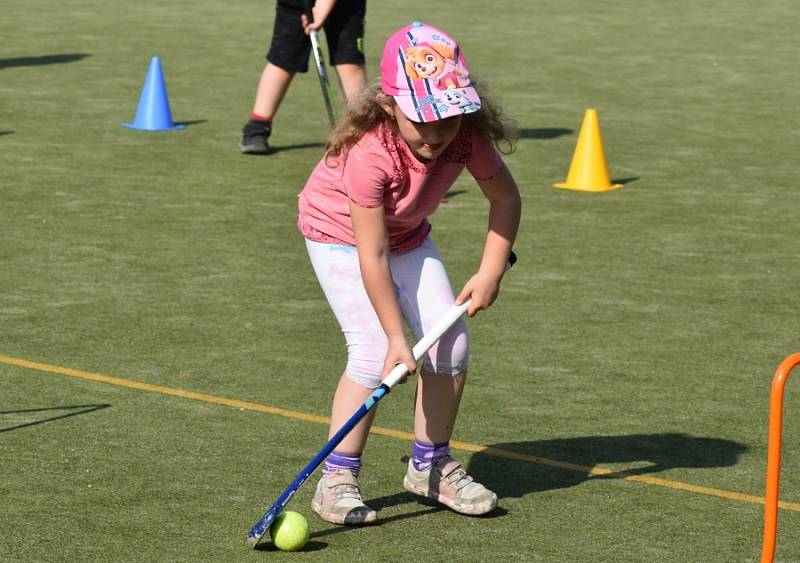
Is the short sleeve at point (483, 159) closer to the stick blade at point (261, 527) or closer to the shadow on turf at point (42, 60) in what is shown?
the stick blade at point (261, 527)

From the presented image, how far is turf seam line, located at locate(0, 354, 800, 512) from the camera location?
4766 mm

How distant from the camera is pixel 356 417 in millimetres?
4273

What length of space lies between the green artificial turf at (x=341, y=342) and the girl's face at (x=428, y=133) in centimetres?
110

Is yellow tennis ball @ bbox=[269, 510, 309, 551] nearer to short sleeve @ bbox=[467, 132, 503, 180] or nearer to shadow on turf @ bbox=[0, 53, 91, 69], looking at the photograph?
short sleeve @ bbox=[467, 132, 503, 180]

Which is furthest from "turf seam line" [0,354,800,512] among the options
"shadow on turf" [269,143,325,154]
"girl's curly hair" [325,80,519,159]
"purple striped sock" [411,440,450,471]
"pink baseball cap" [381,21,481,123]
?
"shadow on turf" [269,143,325,154]

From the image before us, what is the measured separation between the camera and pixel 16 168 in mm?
9492

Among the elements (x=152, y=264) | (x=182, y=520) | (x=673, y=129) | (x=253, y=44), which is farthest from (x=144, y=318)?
(x=253, y=44)

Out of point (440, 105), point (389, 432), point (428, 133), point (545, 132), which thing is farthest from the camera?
point (545, 132)

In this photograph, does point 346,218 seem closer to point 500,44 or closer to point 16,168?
point 16,168

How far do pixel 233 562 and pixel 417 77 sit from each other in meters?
1.38

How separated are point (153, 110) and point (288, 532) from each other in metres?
7.40

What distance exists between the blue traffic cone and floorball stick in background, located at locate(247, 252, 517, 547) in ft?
23.3

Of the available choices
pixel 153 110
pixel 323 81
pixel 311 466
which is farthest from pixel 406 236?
pixel 153 110

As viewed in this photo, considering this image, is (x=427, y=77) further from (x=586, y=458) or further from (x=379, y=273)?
(x=586, y=458)
